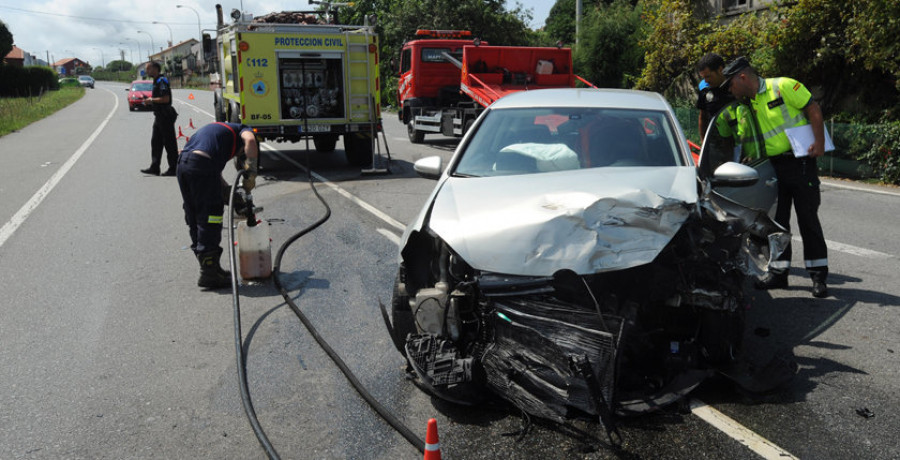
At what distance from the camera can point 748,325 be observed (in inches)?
196

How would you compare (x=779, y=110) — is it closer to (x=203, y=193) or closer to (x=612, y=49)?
(x=203, y=193)

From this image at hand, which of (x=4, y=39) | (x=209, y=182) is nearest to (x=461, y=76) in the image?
(x=209, y=182)

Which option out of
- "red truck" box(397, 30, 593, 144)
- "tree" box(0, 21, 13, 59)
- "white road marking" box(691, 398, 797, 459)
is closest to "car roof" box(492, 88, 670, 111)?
"white road marking" box(691, 398, 797, 459)

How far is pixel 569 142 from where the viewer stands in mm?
5043

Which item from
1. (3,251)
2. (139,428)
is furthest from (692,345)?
(3,251)

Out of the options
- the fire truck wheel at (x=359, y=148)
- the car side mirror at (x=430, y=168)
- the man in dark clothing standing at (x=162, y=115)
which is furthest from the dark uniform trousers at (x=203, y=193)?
the fire truck wheel at (x=359, y=148)

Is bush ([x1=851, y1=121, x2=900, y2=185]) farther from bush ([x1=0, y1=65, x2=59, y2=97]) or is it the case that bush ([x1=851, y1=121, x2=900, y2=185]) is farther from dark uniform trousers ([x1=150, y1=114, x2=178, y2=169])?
bush ([x1=0, y1=65, x2=59, y2=97])

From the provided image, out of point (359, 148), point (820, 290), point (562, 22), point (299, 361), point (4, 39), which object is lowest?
point (299, 361)

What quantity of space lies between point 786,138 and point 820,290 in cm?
119

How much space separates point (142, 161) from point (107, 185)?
3.45 meters

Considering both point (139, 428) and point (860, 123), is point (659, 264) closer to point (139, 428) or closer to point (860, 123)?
point (139, 428)

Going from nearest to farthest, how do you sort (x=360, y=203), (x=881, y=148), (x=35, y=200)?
1. (x=360, y=203)
2. (x=35, y=200)
3. (x=881, y=148)

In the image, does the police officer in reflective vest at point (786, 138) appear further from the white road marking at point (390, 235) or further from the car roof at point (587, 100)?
the white road marking at point (390, 235)

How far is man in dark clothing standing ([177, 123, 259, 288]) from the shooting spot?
6.02 m
